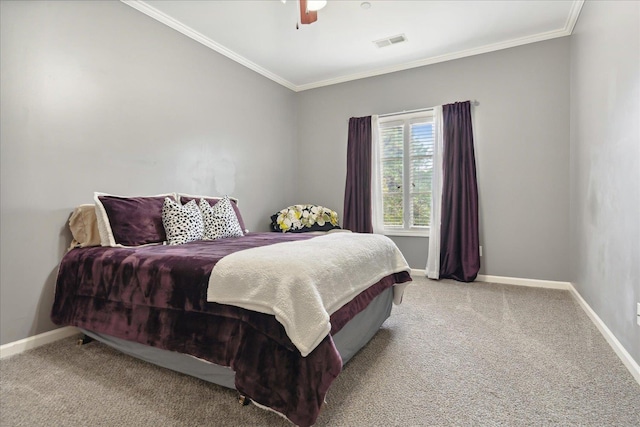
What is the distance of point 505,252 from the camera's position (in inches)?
145

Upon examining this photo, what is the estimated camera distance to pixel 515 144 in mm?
3605

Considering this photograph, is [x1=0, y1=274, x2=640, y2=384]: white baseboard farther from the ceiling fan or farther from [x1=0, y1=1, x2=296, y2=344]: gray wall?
the ceiling fan

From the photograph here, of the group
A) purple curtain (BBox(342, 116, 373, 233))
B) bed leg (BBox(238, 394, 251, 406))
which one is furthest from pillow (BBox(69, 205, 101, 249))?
purple curtain (BBox(342, 116, 373, 233))

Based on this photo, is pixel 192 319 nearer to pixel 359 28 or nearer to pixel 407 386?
pixel 407 386

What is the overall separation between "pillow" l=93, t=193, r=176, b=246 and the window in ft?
9.41

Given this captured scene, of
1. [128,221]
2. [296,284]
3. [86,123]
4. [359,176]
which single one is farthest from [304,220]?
[296,284]

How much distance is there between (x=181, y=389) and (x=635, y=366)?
239 cm

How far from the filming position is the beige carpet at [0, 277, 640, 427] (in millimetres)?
1416

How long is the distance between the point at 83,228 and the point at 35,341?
2.66 feet

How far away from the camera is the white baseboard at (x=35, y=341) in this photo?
2.05 m

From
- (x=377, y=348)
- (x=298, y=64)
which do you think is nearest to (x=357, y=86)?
(x=298, y=64)

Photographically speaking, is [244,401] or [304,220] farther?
[304,220]

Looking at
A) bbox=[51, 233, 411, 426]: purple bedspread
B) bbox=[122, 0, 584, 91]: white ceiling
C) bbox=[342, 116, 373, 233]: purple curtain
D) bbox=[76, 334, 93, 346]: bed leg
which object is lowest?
bbox=[76, 334, 93, 346]: bed leg

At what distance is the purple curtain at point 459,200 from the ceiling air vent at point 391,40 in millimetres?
945
